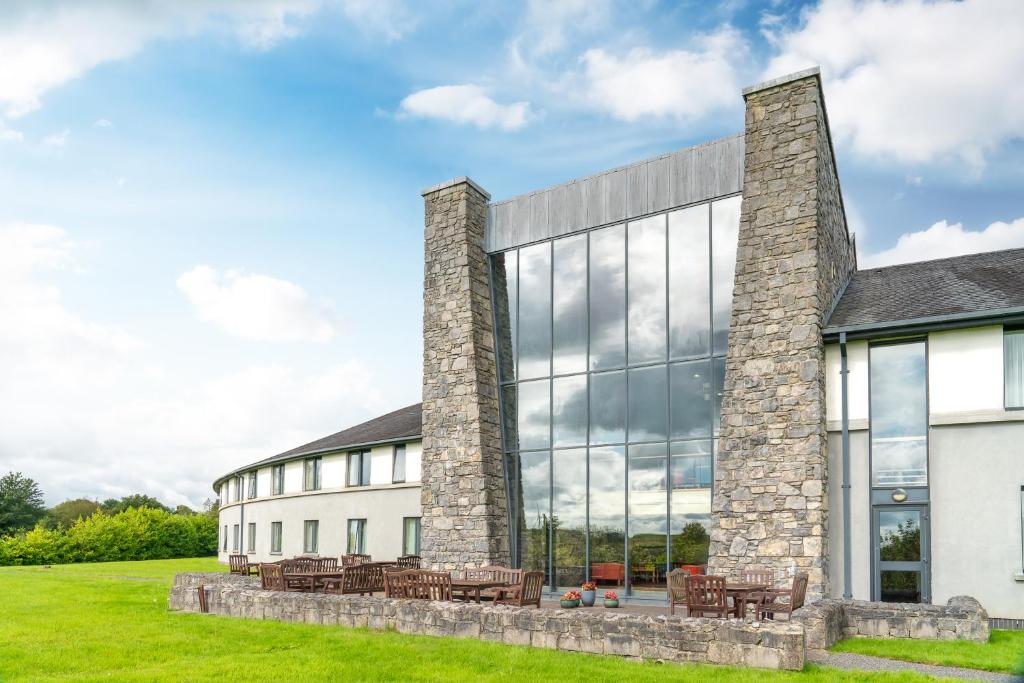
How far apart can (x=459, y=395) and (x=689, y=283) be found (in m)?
6.30

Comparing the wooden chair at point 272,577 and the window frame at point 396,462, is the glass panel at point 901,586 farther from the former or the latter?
the window frame at point 396,462

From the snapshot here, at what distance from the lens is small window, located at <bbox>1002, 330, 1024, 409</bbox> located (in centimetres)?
1516

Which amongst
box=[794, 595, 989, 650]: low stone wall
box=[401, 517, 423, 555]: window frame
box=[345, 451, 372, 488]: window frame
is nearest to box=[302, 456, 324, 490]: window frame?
box=[345, 451, 372, 488]: window frame

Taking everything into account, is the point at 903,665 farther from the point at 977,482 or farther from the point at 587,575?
the point at 587,575

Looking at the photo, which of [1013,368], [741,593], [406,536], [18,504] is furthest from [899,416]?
[18,504]

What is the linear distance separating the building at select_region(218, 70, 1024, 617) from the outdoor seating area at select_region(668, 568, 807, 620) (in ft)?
6.00

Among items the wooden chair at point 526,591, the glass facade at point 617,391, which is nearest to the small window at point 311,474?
the glass facade at point 617,391

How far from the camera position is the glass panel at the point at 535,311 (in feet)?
68.4

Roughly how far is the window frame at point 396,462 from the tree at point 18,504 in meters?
41.2

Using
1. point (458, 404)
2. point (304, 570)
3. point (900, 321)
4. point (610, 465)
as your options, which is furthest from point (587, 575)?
point (900, 321)

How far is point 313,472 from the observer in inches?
1221

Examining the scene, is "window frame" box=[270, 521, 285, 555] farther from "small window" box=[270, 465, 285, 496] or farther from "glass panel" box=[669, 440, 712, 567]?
"glass panel" box=[669, 440, 712, 567]

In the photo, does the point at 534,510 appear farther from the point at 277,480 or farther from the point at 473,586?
the point at 277,480

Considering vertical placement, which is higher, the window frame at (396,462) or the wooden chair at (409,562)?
the window frame at (396,462)
